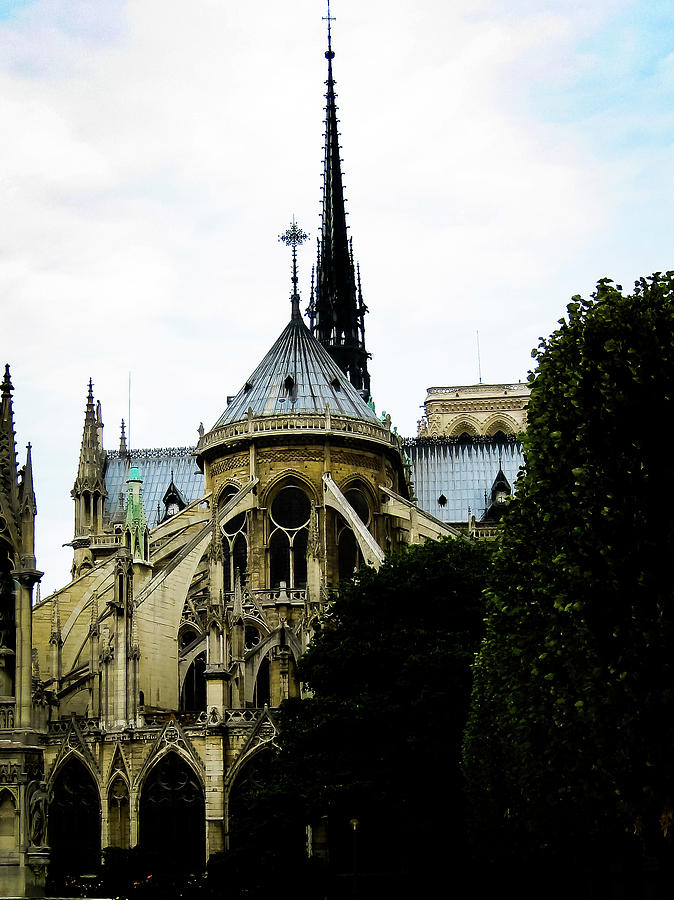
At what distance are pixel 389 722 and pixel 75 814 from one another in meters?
19.4

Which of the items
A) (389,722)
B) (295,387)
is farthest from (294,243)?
(389,722)

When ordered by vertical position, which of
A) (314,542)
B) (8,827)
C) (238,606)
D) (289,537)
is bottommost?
(8,827)

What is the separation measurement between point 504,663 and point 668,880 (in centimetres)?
707

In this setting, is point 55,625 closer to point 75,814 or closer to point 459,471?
point 75,814

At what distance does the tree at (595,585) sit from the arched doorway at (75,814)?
3055cm

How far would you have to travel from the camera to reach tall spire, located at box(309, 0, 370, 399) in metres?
112

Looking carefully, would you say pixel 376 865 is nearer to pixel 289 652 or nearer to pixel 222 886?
pixel 222 886

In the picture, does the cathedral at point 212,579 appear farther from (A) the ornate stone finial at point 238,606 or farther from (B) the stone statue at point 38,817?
(B) the stone statue at point 38,817

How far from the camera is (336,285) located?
114m

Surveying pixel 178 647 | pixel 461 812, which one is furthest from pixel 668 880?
pixel 178 647

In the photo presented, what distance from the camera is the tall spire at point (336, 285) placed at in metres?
112

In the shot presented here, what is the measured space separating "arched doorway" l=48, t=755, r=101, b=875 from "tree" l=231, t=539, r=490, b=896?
12688 millimetres

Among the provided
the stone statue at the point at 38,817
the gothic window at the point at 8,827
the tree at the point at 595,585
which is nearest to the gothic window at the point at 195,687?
the tree at the point at 595,585

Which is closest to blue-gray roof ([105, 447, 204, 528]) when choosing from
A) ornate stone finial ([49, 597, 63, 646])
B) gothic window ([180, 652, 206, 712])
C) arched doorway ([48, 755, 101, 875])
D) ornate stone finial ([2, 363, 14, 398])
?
ornate stone finial ([49, 597, 63, 646])
